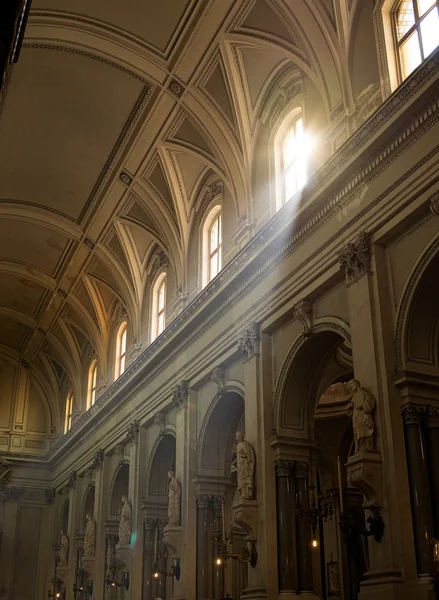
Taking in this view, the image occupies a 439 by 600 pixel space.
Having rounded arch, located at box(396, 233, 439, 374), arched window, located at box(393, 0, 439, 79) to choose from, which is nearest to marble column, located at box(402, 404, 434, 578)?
rounded arch, located at box(396, 233, 439, 374)

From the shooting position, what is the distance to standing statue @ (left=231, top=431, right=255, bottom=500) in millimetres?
12250

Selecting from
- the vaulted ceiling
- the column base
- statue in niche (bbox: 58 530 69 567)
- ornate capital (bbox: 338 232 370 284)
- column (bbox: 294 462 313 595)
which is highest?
the vaulted ceiling

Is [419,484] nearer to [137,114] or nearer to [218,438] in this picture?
[218,438]

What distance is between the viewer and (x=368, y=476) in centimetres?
927

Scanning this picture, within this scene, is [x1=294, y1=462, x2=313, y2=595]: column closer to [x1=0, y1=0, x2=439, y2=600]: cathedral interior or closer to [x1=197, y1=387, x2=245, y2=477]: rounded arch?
[x1=0, y1=0, x2=439, y2=600]: cathedral interior

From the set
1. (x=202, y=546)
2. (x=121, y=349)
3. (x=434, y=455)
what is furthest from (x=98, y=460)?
(x=434, y=455)

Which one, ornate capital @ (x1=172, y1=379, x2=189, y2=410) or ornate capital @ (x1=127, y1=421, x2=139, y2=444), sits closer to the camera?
ornate capital @ (x1=172, y1=379, x2=189, y2=410)

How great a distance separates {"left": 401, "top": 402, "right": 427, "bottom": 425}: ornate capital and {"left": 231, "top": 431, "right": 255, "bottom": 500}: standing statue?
139 inches

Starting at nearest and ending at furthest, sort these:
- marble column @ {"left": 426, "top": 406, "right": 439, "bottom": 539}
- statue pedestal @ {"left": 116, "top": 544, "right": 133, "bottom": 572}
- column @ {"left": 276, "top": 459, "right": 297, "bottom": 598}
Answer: marble column @ {"left": 426, "top": 406, "right": 439, "bottom": 539} → column @ {"left": 276, "top": 459, "right": 297, "bottom": 598} → statue pedestal @ {"left": 116, "top": 544, "right": 133, "bottom": 572}

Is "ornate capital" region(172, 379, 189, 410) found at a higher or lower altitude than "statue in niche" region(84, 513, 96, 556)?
higher

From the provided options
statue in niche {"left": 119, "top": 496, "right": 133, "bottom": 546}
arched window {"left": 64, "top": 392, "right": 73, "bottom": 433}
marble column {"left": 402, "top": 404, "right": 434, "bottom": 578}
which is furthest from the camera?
arched window {"left": 64, "top": 392, "right": 73, "bottom": 433}

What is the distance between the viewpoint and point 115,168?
17.0 metres

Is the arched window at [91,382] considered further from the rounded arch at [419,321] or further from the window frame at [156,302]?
the rounded arch at [419,321]

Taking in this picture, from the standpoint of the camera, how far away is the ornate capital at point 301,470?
12.1 meters
